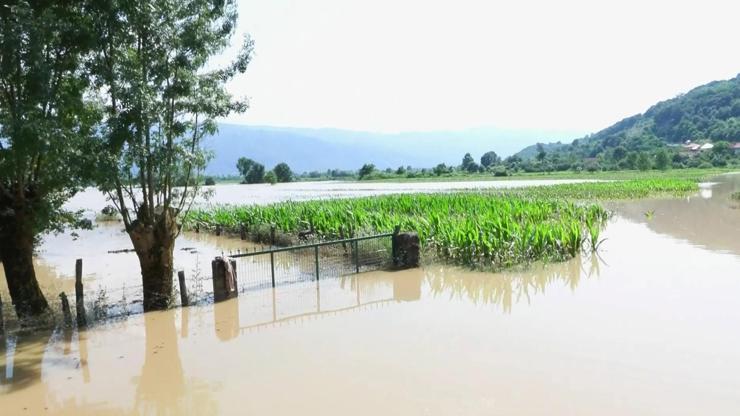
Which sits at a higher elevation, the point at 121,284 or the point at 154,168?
the point at 154,168

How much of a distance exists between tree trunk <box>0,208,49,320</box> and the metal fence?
3763 mm

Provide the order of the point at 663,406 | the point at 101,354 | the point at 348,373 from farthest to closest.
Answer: the point at 101,354 → the point at 348,373 → the point at 663,406

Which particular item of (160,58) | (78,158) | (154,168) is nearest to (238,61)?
(160,58)

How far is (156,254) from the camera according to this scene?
31.7 feet

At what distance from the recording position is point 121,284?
517 inches

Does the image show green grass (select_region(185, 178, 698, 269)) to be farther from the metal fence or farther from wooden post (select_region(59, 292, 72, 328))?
wooden post (select_region(59, 292, 72, 328))

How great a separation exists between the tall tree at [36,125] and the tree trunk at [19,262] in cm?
1

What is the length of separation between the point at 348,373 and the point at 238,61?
257 inches

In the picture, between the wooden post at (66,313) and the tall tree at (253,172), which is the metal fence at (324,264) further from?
the tall tree at (253,172)

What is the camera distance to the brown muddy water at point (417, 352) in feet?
19.1

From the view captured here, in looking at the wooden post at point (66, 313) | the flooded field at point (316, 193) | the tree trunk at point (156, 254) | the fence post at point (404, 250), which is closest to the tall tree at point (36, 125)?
the wooden post at point (66, 313)

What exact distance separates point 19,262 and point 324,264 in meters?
6.96

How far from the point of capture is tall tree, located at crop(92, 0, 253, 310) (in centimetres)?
878

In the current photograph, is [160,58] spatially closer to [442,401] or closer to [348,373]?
[348,373]
